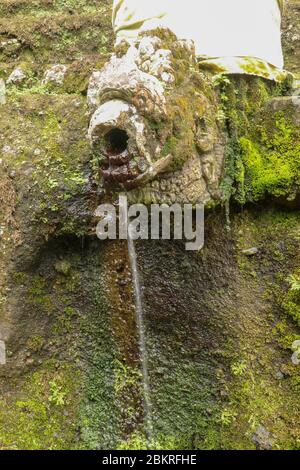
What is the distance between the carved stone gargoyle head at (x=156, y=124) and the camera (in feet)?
9.19

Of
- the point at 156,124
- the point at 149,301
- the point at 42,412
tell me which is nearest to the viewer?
the point at 156,124

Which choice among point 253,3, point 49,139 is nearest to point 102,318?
point 49,139

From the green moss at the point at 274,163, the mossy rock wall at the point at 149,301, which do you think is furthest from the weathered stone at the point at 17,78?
the green moss at the point at 274,163

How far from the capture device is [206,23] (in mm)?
3572

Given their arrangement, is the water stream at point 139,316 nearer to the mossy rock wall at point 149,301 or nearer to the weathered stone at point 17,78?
the mossy rock wall at point 149,301

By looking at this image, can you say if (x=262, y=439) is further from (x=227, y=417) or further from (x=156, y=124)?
(x=156, y=124)

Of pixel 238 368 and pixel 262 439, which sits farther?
pixel 238 368

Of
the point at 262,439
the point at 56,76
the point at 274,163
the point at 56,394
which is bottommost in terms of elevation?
the point at 262,439

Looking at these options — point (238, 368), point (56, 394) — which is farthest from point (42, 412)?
point (238, 368)

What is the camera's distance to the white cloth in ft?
11.6

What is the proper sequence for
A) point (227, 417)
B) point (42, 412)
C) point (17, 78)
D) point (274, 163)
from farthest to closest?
point (17, 78)
point (274, 163)
point (42, 412)
point (227, 417)

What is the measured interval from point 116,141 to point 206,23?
1.26 meters

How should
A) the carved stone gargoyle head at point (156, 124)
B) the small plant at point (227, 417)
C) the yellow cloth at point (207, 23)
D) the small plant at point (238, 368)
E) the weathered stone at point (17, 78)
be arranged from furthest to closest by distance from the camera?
the weathered stone at point (17, 78) < the yellow cloth at point (207, 23) < the small plant at point (238, 368) < the small plant at point (227, 417) < the carved stone gargoyle head at point (156, 124)

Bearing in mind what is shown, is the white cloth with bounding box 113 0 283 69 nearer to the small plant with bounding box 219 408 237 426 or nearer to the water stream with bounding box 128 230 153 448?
the water stream with bounding box 128 230 153 448
